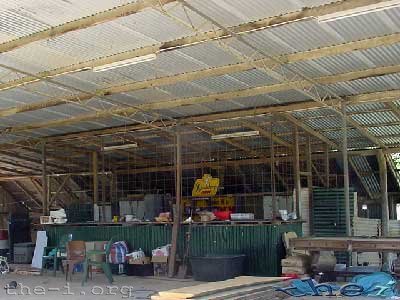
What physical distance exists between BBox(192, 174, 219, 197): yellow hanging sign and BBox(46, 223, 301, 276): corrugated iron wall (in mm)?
4909

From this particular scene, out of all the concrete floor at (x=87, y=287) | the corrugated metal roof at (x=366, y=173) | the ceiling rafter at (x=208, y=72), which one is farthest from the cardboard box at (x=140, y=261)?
the corrugated metal roof at (x=366, y=173)

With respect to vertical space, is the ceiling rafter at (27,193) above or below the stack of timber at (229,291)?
above

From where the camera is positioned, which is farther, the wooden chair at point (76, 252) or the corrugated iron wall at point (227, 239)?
the corrugated iron wall at point (227, 239)

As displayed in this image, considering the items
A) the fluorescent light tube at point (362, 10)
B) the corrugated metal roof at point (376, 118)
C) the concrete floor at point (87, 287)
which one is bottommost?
the concrete floor at point (87, 287)

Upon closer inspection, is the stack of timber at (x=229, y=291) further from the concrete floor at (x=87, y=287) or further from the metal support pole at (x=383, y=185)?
the metal support pole at (x=383, y=185)

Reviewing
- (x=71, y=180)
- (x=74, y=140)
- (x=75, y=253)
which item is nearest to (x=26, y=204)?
(x=71, y=180)

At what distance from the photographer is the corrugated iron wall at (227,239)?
11.8 metres

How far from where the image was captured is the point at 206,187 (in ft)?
60.8

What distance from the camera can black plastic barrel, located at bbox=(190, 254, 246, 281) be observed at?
11039 millimetres

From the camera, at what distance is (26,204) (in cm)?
2569

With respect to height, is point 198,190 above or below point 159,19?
below

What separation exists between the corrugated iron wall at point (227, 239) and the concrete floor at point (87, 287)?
1149mm

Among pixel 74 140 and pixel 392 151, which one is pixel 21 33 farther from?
pixel 392 151

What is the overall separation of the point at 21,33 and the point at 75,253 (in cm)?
526
